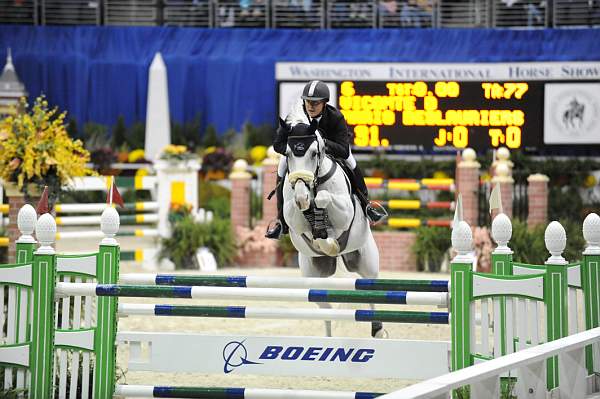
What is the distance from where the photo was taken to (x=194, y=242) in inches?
532

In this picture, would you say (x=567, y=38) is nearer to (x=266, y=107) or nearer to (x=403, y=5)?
(x=403, y=5)

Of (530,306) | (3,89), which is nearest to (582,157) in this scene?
(3,89)

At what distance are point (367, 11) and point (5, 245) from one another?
30.7 feet

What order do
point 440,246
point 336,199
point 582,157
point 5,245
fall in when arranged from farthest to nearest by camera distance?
point 582,157 < point 440,246 < point 5,245 < point 336,199

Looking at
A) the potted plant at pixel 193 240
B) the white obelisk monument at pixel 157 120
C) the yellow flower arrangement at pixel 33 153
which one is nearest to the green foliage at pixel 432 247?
the potted plant at pixel 193 240

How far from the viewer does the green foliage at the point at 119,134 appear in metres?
19.7

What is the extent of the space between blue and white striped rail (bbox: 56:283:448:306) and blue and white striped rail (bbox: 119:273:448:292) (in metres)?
0.09

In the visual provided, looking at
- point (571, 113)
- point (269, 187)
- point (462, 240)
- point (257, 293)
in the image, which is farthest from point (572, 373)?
point (571, 113)

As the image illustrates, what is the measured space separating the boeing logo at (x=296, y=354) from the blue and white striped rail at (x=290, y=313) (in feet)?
0.46

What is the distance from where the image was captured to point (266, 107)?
19.9m

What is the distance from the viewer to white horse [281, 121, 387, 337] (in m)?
6.16

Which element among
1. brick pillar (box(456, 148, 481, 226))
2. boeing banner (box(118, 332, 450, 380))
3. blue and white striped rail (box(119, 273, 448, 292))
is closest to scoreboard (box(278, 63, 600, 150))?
brick pillar (box(456, 148, 481, 226))

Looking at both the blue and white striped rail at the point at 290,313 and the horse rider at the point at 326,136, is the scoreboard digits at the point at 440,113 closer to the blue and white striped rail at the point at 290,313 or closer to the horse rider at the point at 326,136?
the horse rider at the point at 326,136

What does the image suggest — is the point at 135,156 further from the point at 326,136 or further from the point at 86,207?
the point at 326,136
